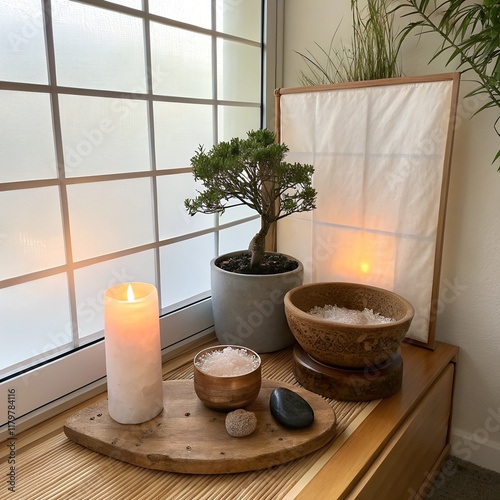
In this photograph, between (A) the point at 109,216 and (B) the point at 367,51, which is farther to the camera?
(B) the point at 367,51

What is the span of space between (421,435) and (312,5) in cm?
121


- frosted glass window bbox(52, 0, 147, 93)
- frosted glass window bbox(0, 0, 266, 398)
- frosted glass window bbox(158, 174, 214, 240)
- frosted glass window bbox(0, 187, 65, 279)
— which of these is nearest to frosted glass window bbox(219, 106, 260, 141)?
frosted glass window bbox(0, 0, 266, 398)

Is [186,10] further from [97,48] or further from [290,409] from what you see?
[290,409]

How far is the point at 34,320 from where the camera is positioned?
972mm

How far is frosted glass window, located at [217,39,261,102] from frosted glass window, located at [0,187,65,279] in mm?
622

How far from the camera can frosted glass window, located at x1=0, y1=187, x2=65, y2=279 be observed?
0.90 m

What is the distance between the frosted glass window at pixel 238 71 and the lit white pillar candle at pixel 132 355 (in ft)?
2.38

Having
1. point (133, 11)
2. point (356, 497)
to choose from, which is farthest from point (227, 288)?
point (133, 11)

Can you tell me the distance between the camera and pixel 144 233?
1.18 m

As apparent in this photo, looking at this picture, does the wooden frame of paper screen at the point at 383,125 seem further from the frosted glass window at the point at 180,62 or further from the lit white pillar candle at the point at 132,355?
the lit white pillar candle at the point at 132,355

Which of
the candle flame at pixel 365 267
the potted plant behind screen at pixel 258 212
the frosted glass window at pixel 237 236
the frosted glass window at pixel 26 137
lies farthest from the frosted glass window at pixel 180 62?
the candle flame at pixel 365 267

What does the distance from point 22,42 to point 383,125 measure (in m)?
0.84

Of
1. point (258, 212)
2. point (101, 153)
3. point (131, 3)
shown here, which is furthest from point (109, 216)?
point (131, 3)

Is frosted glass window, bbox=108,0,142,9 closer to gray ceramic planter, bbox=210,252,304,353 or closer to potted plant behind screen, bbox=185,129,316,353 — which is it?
potted plant behind screen, bbox=185,129,316,353
